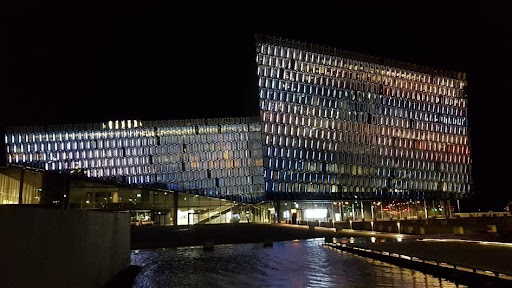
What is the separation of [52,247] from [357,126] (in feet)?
305

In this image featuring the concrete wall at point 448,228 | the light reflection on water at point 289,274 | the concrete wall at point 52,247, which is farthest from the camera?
the concrete wall at point 448,228

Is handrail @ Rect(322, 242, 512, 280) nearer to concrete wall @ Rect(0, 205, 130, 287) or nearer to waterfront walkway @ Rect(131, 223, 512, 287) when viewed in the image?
waterfront walkway @ Rect(131, 223, 512, 287)

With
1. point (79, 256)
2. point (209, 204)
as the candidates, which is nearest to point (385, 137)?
point (209, 204)

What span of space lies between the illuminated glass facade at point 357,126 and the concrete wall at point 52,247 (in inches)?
2918

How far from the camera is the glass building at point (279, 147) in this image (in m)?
89.6

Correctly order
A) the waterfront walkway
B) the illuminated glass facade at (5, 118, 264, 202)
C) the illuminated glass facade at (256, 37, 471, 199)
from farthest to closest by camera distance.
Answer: the illuminated glass facade at (5, 118, 264, 202)
the illuminated glass facade at (256, 37, 471, 199)
the waterfront walkway

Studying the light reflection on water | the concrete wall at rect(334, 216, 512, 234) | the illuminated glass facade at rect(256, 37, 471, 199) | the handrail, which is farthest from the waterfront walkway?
the illuminated glass facade at rect(256, 37, 471, 199)

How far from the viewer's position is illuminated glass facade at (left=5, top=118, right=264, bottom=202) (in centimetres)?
9100

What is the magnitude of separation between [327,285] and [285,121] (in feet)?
248

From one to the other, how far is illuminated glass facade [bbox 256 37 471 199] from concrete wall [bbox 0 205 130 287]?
7411 centimetres

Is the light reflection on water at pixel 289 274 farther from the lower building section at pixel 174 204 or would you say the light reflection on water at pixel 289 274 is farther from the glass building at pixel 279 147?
the glass building at pixel 279 147

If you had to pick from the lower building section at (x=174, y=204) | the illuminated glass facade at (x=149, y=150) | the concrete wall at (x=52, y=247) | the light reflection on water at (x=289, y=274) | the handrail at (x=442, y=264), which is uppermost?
the illuminated glass facade at (x=149, y=150)

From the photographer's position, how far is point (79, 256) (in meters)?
11.6

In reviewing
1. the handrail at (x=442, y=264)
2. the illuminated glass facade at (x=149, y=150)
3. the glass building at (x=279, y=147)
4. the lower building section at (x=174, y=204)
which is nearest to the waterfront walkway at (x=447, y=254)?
the handrail at (x=442, y=264)
